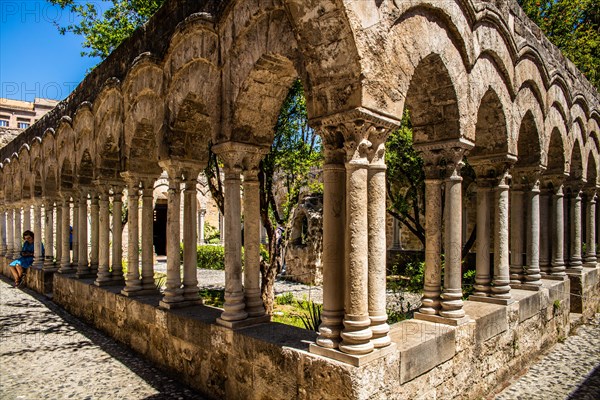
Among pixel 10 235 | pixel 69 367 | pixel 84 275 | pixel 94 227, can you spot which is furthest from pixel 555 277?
pixel 10 235

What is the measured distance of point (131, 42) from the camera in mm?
6602

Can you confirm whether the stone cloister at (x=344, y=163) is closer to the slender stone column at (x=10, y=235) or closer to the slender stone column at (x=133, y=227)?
the slender stone column at (x=133, y=227)

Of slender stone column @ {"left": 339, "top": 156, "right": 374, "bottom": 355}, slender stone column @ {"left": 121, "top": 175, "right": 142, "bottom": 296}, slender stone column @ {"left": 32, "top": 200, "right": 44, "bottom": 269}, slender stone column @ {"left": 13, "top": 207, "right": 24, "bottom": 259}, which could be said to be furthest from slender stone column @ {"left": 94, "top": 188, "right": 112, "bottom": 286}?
slender stone column @ {"left": 13, "top": 207, "right": 24, "bottom": 259}

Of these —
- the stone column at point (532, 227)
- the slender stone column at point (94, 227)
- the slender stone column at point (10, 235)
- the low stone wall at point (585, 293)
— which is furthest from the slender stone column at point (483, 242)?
the slender stone column at point (10, 235)

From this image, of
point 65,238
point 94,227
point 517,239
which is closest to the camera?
point 517,239

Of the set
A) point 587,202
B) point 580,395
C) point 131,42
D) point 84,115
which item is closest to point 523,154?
point 580,395

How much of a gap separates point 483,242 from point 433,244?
1253 mm

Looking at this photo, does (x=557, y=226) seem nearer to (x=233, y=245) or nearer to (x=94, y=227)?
(x=233, y=245)

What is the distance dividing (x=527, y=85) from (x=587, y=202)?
4704 mm

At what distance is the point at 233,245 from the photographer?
4.46m

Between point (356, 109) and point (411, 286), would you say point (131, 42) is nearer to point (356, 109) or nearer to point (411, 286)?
point (356, 109)

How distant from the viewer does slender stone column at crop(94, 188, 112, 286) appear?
7.18m

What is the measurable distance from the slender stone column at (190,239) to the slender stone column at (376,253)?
268 centimetres

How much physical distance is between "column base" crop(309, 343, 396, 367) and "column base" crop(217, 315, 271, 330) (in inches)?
43.5
